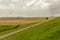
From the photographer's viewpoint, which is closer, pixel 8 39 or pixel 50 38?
pixel 50 38

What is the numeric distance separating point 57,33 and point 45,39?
4.30 ft

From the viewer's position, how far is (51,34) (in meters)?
14.7

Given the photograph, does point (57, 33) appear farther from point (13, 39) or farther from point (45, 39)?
point (13, 39)

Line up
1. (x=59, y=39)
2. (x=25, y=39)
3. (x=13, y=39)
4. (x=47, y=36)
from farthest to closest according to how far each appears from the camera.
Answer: (x=13, y=39)
(x=25, y=39)
(x=47, y=36)
(x=59, y=39)

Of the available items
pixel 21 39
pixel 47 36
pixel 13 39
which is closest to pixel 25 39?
pixel 21 39

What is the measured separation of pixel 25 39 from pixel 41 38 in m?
2.88

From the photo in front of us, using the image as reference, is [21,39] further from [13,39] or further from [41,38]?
[41,38]

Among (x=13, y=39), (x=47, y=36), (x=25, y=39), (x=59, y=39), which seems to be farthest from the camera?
(x=13, y=39)

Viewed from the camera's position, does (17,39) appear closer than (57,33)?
No

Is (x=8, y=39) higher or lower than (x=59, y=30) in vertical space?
lower

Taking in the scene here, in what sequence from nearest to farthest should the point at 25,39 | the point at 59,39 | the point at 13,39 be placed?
1. the point at 59,39
2. the point at 25,39
3. the point at 13,39

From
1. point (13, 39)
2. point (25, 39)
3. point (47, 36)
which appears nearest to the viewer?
point (47, 36)

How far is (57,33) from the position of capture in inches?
580

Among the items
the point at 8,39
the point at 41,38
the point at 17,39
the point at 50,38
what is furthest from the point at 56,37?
the point at 8,39
